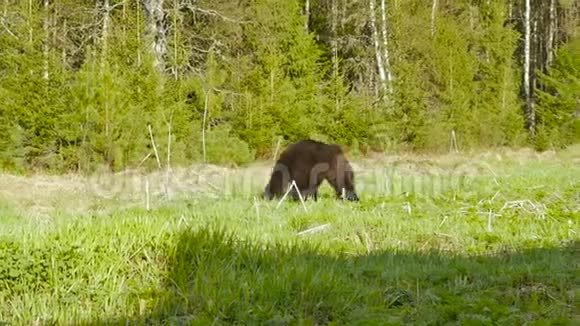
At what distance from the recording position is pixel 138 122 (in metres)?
15.5

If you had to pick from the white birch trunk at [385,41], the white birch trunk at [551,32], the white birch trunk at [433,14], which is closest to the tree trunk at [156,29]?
the white birch trunk at [385,41]

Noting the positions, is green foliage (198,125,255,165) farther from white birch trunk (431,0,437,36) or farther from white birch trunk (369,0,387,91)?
white birch trunk (431,0,437,36)

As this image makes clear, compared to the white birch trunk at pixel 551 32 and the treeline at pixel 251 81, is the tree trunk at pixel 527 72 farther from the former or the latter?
the white birch trunk at pixel 551 32

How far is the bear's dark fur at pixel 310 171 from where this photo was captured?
33.1 feet

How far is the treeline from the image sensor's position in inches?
634

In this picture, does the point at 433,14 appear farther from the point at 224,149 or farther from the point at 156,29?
the point at 224,149

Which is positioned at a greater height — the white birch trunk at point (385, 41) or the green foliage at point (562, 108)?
the white birch trunk at point (385, 41)

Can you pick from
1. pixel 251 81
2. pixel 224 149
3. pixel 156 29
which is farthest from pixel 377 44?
pixel 224 149

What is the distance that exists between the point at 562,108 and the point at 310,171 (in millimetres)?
21512

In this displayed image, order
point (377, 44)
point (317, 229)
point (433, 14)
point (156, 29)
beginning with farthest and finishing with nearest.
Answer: point (433, 14)
point (377, 44)
point (156, 29)
point (317, 229)

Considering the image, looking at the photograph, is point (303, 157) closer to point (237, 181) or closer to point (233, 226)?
point (237, 181)

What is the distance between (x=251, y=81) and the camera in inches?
821

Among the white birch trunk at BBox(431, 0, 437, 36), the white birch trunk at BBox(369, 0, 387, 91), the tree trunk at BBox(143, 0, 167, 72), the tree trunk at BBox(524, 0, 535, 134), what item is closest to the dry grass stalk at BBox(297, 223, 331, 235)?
the tree trunk at BBox(143, 0, 167, 72)

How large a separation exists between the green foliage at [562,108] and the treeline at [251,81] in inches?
3.0
